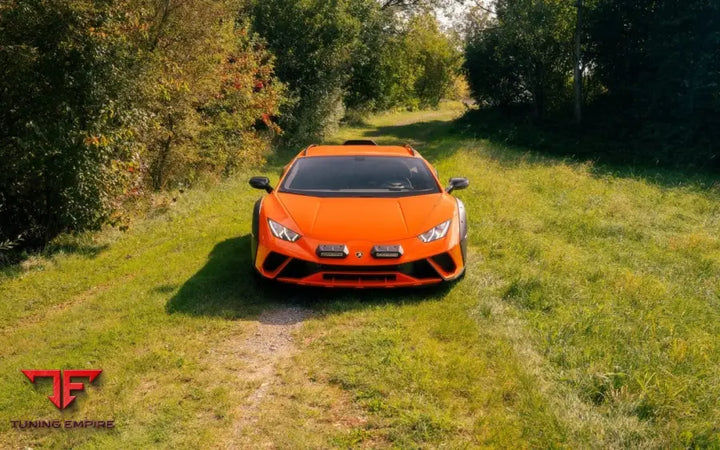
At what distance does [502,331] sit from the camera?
13.9ft

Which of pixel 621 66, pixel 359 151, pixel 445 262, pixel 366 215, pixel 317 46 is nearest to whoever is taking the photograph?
pixel 445 262

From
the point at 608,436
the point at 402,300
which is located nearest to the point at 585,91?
the point at 402,300

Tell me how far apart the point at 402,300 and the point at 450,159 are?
9608mm

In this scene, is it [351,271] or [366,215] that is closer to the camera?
[351,271]

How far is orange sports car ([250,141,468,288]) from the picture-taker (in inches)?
186

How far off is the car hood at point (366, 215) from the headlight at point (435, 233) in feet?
0.15

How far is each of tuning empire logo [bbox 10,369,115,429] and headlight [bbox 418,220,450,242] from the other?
3.11m

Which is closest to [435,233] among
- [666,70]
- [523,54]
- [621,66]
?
[666,70]

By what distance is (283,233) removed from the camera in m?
4.95

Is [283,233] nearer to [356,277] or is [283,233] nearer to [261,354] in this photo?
[356,277]

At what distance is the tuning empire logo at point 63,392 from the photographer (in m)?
3.11

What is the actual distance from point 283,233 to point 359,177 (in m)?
1.50

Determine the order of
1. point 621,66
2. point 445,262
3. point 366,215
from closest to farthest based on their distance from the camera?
point 445,262 < point 366,215 < point 621,66

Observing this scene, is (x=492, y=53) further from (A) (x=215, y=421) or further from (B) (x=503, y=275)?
(A) (x=215, y=421)
